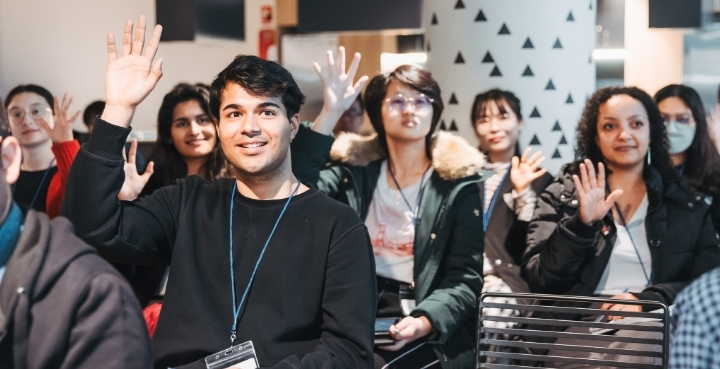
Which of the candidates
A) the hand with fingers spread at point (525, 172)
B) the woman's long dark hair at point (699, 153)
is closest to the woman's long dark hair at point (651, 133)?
the hand with fingers spread at point (525, 172)

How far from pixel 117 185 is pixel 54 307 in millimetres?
746

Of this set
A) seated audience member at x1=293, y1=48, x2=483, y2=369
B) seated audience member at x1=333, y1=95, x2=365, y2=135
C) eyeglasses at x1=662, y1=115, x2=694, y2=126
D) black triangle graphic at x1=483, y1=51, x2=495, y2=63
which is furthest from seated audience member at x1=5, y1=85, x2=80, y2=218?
eyeglasses at x1=662, y1=115, x2=694, y2=126

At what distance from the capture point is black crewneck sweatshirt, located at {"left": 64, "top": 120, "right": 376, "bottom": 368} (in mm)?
1911

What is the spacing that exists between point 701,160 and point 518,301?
3.64 feet

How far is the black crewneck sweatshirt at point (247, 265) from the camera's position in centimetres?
191

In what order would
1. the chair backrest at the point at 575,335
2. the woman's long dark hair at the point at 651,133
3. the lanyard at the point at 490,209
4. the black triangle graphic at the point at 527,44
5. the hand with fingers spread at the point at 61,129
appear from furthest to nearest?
1. the black triangle graphic at the point at 527,44
2. the hand with fingers spread at the point at 61,129
3. the lanyard at the point at 490,209
4. the woman's long dark hair at the point at 651,133
5. the chair backrest at the point at 575,335

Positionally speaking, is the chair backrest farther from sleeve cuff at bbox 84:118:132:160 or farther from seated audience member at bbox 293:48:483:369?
sleeve cuff at bbox 84:118:132:160

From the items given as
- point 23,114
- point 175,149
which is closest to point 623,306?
point 175,149

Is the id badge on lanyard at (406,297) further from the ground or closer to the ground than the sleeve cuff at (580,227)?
closer to the ground

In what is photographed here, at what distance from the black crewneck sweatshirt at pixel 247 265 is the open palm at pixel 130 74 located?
3.3 inches

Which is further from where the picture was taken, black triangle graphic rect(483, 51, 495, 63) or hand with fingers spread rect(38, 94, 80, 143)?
black triangle graphic rect(483, 51, 495, 63)

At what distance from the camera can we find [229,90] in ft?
7.00

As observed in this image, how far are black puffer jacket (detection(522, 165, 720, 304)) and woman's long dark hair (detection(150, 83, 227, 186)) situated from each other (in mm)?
1290

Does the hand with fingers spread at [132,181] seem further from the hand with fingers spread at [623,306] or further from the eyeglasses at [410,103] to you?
the hand with fingers spread at [623,306]
